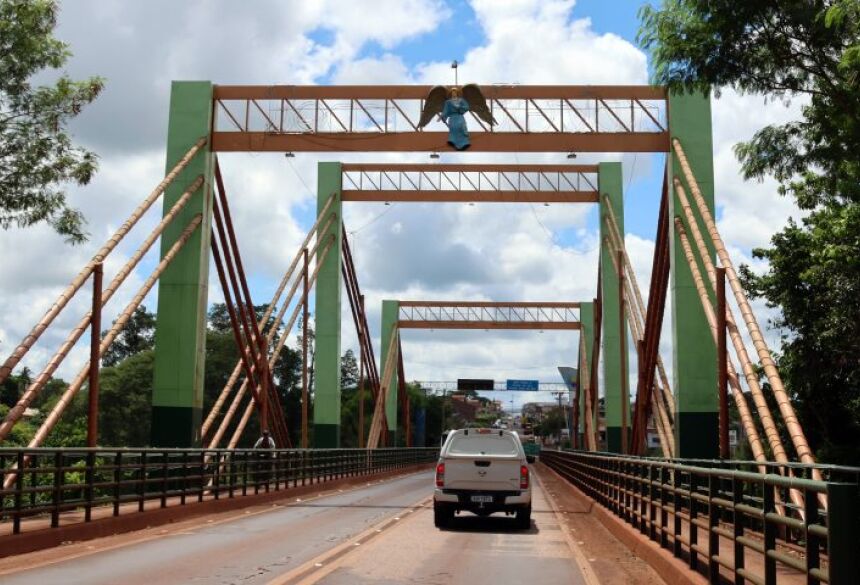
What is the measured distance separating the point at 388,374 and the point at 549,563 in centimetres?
4755

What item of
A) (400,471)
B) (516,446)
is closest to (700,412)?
(516,446)

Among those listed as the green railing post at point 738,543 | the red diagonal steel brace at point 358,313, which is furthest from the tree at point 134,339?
the green railing post at point 738,543

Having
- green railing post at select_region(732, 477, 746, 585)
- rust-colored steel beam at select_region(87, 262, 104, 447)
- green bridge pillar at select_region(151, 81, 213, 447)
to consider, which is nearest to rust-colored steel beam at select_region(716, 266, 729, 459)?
green railing post at select_region(732, 477, 746, 585)

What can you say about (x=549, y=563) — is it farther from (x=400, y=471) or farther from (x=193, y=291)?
(x=400, y=471)

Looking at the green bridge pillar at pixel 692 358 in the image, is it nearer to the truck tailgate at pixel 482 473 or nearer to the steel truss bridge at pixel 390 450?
the steel truss bridge at pixel 390 450

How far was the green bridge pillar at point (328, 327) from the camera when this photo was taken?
40469mm

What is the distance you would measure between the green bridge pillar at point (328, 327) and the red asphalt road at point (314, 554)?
67.6 ft

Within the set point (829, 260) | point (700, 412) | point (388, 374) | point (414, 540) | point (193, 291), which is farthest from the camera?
point (388, 374)

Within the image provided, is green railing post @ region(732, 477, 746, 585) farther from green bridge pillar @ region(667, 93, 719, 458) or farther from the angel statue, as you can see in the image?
the angel statue

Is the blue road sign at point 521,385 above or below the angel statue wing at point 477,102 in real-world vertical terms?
below

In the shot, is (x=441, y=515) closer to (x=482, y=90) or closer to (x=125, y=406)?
(x=482, y=90)

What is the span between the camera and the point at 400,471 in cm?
5053

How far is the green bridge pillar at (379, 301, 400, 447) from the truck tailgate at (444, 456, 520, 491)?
43.2m

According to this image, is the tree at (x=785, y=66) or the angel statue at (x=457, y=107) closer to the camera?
the tree at (x=785, y=66)
